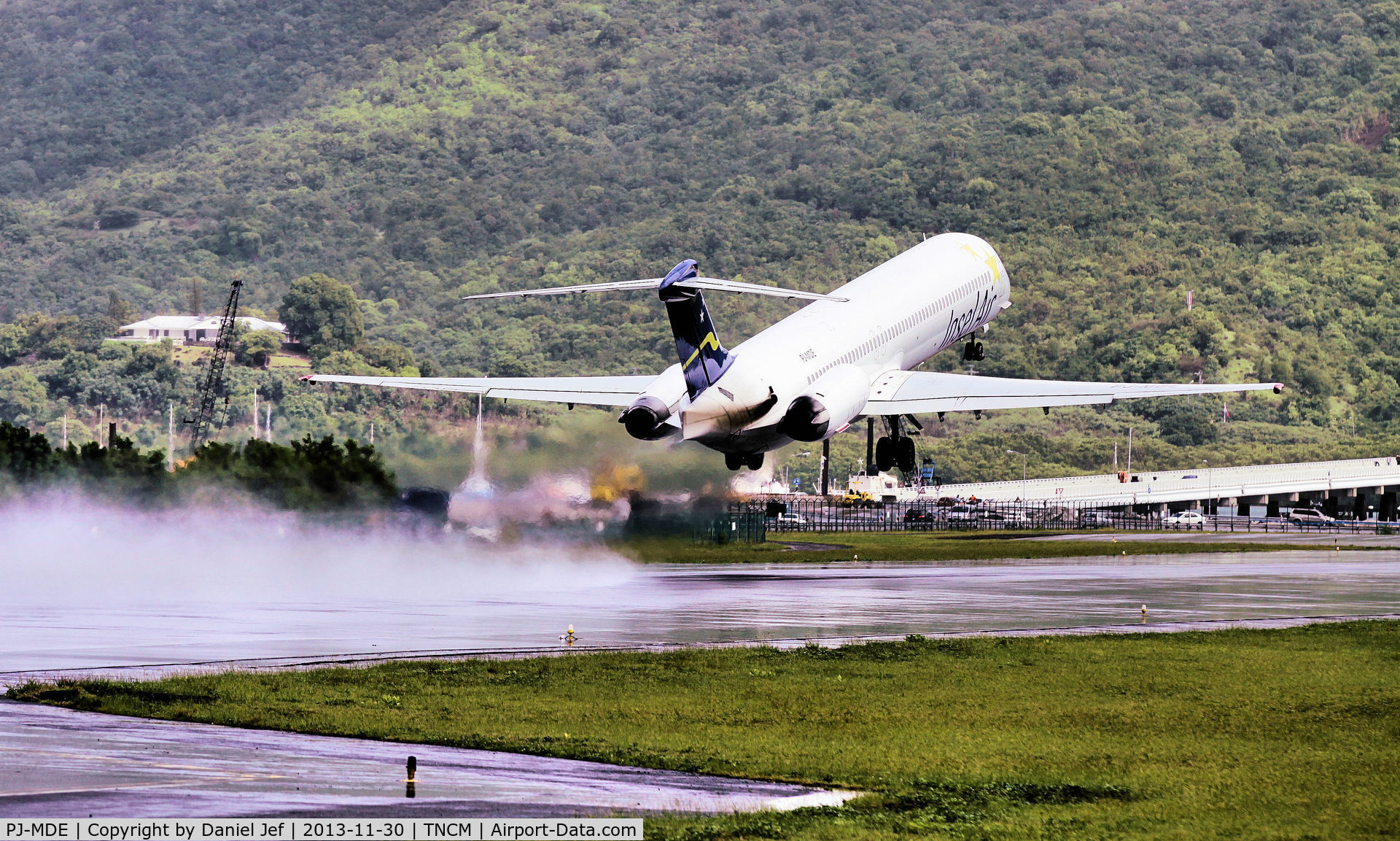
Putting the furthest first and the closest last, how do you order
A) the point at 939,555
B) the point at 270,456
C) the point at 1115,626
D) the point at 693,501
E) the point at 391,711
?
1. the point at 939,555
2. the point at 270,456
3. the point at 693,501
4. the point at 1115,626
5. the point at 391,711

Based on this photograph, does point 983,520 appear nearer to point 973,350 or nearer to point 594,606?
point 973,350

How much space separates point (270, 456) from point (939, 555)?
3266cm

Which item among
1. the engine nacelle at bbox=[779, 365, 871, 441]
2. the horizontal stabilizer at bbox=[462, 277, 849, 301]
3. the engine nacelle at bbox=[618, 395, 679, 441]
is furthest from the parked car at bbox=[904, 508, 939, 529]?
the horizontal stabilizer at bbox=[462, 277, 849, 301]

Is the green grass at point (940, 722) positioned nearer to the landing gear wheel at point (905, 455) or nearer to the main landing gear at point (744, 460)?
the main landing gear at point (744, 460)

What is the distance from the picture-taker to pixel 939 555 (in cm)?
9056

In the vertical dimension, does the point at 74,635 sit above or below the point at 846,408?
below

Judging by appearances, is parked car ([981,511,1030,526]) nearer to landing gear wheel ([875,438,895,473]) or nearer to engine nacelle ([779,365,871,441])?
landing gear wheel ([875,438,895,473])

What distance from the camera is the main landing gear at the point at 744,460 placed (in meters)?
54.9

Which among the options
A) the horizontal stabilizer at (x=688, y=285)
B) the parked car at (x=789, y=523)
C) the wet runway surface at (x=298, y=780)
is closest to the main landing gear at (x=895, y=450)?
the horizontal stabilizer at (x=688, y=285)

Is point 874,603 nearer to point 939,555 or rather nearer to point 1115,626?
point 1115,626

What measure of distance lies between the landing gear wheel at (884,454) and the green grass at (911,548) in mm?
7625

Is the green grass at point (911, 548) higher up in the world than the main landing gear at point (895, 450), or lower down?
lower down

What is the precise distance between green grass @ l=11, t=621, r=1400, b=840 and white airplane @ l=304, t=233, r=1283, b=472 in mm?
11443

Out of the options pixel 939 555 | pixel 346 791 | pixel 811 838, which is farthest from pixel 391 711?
pixel 939 555
